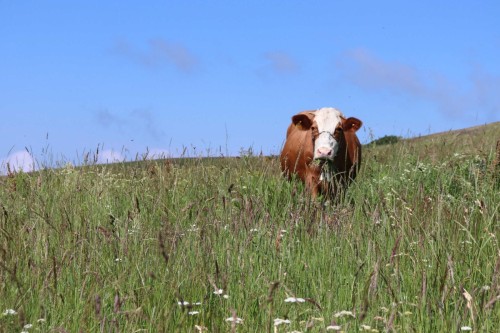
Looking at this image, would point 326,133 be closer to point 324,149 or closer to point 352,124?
point 324,149

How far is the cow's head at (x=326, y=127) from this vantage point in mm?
9164

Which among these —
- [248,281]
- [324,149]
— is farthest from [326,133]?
[248,281]

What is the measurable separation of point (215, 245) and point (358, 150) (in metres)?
5.65

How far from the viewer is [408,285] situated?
14.3ft

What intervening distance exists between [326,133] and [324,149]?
34cm

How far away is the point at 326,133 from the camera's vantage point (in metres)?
9.36

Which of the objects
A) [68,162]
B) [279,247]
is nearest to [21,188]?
[68,162]

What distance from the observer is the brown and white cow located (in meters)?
9.31

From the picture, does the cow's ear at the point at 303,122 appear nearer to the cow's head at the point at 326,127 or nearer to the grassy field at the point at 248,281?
the cow's head at the point at 326,127

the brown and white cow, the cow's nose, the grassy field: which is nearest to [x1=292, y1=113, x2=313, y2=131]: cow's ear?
the brown and white cow

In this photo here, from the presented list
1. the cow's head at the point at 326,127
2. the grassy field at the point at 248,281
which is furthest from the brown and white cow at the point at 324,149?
the grassy field at the point at 248,281

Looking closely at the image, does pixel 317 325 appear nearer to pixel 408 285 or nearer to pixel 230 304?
pixel 230 304

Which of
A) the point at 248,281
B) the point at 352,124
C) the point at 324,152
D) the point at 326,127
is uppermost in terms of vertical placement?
the point at 352,124

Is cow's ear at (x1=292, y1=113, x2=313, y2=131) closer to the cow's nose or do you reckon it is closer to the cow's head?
the cow's head
